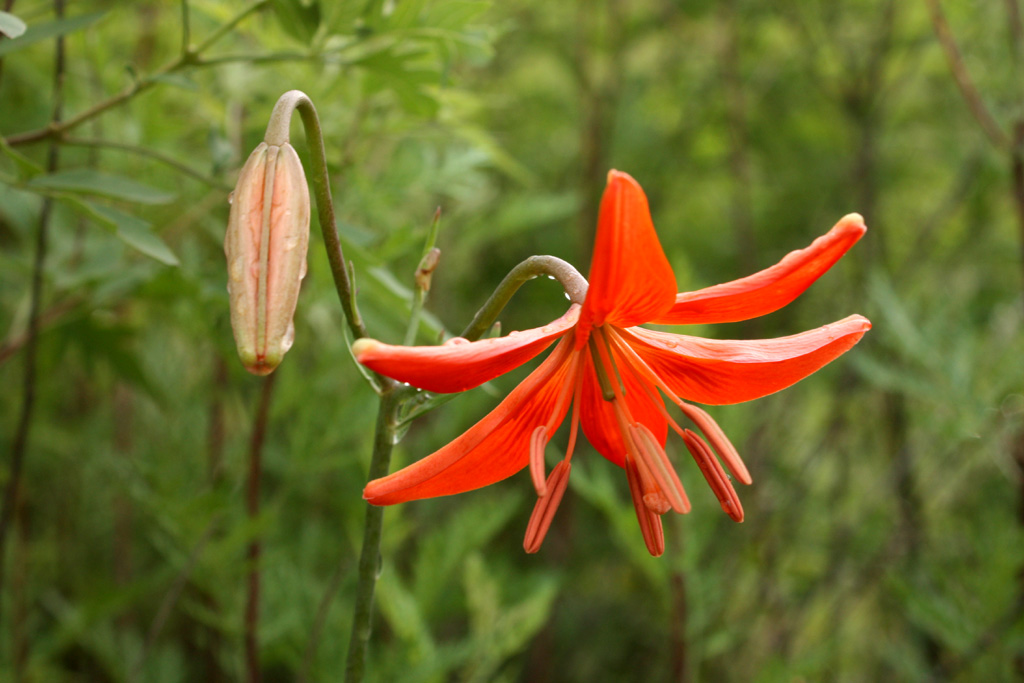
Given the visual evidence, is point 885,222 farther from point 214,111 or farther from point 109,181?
point 109,181

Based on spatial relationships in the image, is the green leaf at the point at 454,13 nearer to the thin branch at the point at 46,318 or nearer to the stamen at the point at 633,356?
the stamen at the point at 633,356

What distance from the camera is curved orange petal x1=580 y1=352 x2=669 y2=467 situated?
822mm

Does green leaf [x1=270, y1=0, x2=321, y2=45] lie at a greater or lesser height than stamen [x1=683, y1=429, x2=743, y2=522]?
greater

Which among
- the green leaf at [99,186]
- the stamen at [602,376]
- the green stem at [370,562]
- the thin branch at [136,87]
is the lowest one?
the green stem at [370,562]

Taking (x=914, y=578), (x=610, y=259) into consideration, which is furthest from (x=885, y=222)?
(x=610, y=259)

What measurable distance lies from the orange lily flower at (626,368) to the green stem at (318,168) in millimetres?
127

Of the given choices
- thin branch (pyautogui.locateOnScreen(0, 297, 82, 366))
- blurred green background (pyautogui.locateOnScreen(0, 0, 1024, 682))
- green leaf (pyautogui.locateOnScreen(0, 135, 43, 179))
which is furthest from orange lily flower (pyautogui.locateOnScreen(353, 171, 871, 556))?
thin branch (pyautogui.locateOnScreen(0, 297, 82, 366))

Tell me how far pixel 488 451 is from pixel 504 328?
6.10 feet

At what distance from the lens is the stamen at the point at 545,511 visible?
676 mm

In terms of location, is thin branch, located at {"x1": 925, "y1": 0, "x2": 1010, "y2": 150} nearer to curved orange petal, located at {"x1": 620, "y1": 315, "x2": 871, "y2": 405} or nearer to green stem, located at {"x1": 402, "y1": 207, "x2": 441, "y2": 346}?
curved orange petal, located at {"x1": 620, "y1": 315, "x2": 871, "y2": 405}

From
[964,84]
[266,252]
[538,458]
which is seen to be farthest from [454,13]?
[964,84]

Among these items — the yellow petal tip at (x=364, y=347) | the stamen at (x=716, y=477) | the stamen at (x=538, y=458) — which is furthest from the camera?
the stamen at (x=716, y=477)

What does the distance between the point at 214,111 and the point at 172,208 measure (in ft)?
0.77

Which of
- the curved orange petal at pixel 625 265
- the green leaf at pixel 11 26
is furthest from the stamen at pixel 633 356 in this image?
the green leaf at pixel 11 26
